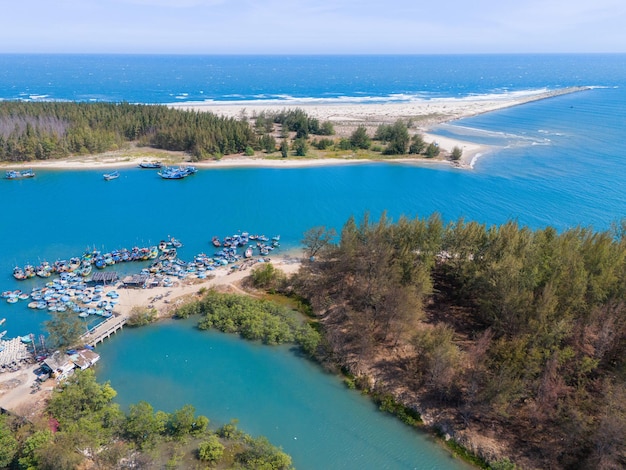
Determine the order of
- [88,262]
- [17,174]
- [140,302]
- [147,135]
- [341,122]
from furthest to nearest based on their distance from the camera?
[341,122] → [147,135] → [17,174] → [88,262] → [140,302]

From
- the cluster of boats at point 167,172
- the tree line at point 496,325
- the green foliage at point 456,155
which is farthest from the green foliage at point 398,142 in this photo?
the tree line at point 496,325

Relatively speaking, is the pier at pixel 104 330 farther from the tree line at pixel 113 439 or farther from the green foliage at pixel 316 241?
the green foliage at pixel 316 241

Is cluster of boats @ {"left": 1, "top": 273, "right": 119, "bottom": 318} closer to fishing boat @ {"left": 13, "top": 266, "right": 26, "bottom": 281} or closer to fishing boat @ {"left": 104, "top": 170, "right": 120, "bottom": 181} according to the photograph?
fishing boat @ {"left": 13, "top": 266, "right": 26, "bottom": 281}

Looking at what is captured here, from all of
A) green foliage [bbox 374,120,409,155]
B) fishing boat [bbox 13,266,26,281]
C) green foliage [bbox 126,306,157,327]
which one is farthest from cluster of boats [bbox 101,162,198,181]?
green foliage [bbox 374,120,409,155]

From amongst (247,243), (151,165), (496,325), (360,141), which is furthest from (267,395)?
(360,141)

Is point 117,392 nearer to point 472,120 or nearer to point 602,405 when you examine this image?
point 602,405

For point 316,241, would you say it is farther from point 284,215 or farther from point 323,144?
point 323,144
